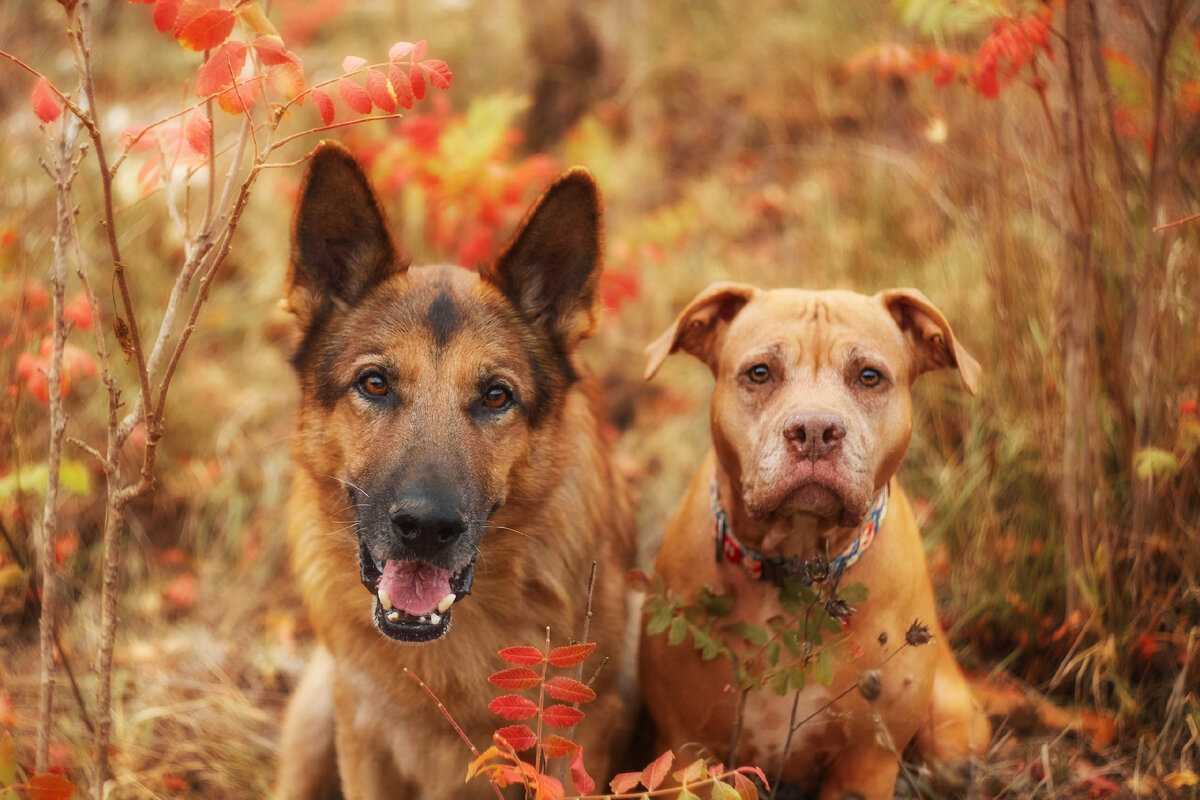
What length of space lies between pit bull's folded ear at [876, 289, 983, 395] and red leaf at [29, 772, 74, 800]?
271 cm

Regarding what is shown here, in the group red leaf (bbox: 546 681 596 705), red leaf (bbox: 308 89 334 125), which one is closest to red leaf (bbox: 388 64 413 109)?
red leaf (bbox: 308 89 334 125)

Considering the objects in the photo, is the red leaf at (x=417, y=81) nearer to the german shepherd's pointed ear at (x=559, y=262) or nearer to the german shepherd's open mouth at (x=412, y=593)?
the german shepherd's pointed ear at (x=559, y=262)

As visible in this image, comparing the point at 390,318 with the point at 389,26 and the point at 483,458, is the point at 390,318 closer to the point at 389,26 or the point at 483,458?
the point at 483,458

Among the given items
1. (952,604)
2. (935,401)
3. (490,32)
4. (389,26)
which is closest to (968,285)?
(935,401)

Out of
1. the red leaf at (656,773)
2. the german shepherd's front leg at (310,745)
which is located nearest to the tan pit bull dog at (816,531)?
the red leaf at (656,773)

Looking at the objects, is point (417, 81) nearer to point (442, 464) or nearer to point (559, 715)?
point (442, 464)

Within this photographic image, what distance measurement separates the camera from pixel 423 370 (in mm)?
2924

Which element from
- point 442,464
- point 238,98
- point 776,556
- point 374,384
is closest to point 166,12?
point 238,98

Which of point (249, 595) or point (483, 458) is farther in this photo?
point (249, 595)

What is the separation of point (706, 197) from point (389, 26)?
410 cm

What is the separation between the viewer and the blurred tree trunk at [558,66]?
303 inches

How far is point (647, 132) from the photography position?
8273mm

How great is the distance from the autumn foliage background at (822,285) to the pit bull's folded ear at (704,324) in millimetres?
1097

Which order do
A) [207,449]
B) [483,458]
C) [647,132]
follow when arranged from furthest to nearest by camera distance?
[647,132] → [207,449] → [483,458]
